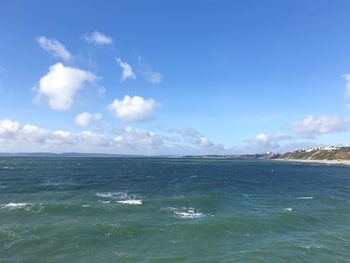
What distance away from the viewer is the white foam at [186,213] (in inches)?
2378

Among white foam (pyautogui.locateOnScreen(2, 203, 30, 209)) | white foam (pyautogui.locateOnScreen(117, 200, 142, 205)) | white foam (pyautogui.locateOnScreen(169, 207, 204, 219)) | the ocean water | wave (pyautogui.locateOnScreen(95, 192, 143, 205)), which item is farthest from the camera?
wave (pyautogui.locateOnScreen(95, 192, 143, 205))

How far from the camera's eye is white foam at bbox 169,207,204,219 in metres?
60.4

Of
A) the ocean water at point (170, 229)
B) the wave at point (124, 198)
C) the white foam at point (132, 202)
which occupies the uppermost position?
the wave at point (124, 198)

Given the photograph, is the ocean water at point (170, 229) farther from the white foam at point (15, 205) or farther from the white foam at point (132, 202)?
the white foam at point (15, 205)

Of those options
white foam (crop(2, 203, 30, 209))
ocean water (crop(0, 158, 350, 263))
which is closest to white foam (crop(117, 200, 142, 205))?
ocean water (crop(0, 158, 350, 263))

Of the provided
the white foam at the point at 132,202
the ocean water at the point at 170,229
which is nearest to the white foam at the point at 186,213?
the ocean water at the point at 170,229

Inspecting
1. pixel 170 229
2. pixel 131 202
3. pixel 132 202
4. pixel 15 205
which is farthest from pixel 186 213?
pixel 15 205

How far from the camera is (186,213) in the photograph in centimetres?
6312

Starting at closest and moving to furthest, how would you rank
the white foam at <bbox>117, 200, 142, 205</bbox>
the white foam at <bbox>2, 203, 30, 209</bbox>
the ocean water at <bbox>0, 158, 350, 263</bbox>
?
the ocean water at <bbox>0, 158, 350, 263</bbox> < the white foam at <bbox>2, 203, 30, 209</bbox> < the white foam at <bbox>117, 200, 142, 205</bbox>

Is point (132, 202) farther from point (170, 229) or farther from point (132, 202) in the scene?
point (170, 229)

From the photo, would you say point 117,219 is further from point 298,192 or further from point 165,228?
point 298,192

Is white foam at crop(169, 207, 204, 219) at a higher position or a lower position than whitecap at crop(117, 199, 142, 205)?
lower

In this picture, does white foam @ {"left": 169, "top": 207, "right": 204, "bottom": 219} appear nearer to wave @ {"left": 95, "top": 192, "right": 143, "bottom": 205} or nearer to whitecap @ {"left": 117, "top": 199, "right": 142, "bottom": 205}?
whitecap @ {"left": 117, "top": 199, "right": 142, "bottom": 205}

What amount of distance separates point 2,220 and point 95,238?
19306mm
